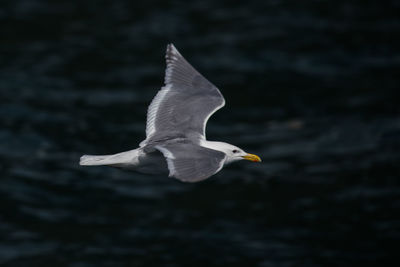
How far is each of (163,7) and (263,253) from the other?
24.9 feet

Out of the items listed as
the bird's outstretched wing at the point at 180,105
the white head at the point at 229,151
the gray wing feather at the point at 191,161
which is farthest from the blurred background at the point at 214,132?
the gray wing feather at the point at 191,161

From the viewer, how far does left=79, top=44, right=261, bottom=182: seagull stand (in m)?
7.08

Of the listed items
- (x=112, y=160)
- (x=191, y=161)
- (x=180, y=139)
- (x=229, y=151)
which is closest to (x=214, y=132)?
(x=229, y=151)

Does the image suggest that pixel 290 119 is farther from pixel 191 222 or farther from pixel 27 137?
pixel 27 137

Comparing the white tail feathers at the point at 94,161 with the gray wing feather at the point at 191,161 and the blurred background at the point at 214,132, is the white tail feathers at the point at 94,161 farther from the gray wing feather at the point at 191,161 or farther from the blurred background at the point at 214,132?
the blurred background at the point at 214,132

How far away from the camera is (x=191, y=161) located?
23.2ft

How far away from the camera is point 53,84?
49.6 ft

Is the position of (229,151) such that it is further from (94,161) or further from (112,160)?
(94,161)

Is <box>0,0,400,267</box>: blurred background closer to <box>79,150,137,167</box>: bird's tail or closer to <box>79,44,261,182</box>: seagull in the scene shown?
<box>79,44,261,182</box>: seagull

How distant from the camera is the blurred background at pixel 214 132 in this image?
1209 centimetres

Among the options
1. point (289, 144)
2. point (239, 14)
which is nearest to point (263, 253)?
point (289, 144)

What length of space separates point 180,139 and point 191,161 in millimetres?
1066

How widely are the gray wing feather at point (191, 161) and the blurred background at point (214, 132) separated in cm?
454

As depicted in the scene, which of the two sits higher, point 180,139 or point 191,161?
point 180,139
